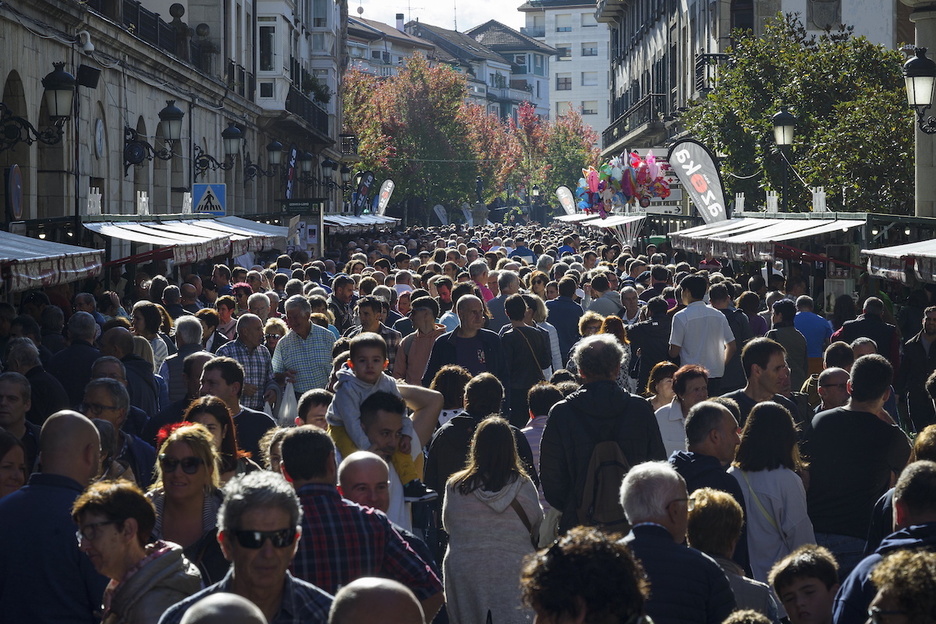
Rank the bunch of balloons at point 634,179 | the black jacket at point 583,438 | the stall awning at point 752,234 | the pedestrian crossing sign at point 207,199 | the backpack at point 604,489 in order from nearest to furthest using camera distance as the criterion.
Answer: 1. the backpack at point 604,489
2. the black jacket at point 583,438
3. the stall awning at point 752,234
4. the pedestrian crossing sign at point 207,199
5. the bunch of balloons at point 634,179

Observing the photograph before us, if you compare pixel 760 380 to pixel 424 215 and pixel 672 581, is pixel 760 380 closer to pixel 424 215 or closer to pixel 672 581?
pixel 672 581

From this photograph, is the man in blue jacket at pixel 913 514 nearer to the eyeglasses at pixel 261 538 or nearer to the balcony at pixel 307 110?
the eyeglasses at pixel 261 538

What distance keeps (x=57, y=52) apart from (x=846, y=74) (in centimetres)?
1399

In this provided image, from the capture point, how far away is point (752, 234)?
18984 millimetres

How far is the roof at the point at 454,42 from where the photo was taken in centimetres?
11875

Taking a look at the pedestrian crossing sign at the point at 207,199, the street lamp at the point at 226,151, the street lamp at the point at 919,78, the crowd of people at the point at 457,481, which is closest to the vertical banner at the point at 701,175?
the street lamp at the point at 919,78

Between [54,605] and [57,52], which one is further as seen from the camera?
[57,52]

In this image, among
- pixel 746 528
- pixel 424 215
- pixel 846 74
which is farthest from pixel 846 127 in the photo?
pixel 424 215

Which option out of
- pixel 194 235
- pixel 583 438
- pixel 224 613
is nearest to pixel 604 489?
pixel 583 438

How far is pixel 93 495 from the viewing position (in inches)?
181

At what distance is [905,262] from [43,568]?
9944 millimetres

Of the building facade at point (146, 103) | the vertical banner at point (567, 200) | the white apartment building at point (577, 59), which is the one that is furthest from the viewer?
the white apartment building at point (577, 59)

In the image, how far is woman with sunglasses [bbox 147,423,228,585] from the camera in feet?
18.0

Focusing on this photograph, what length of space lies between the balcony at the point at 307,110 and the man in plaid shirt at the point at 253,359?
3281cm
